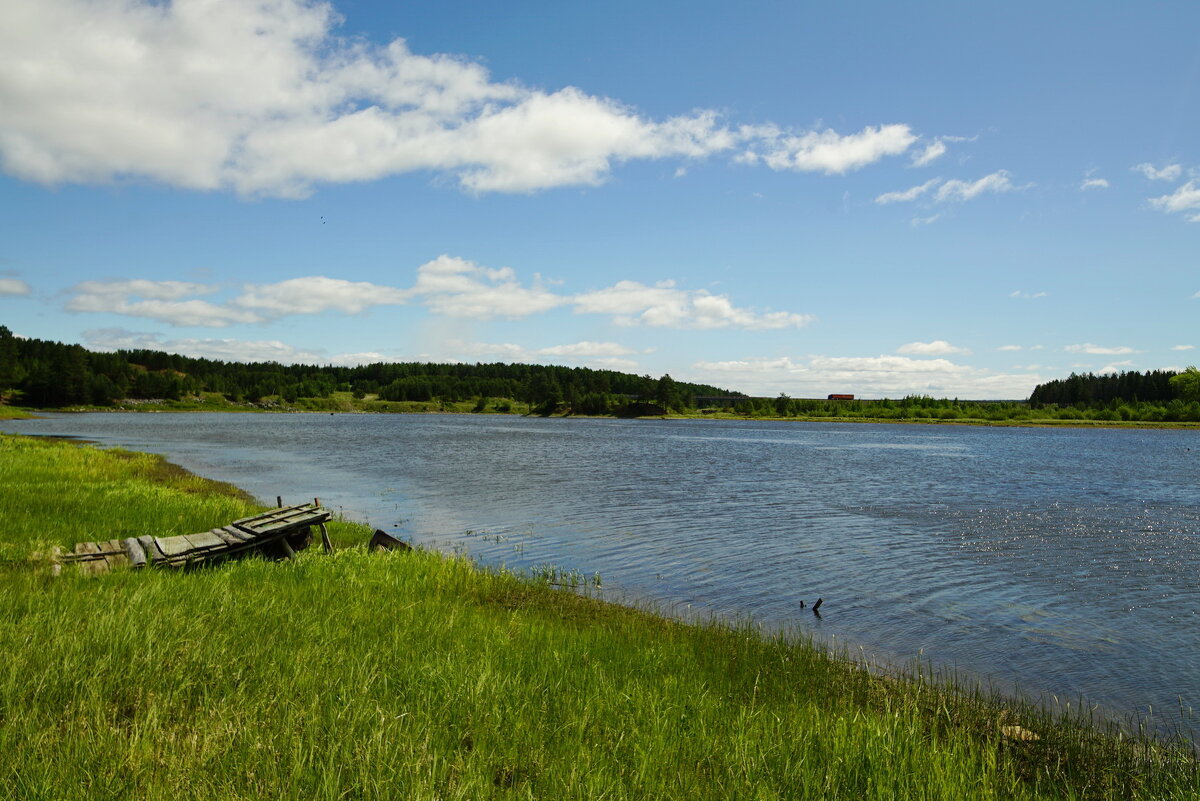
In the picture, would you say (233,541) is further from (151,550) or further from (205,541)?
(151,550)

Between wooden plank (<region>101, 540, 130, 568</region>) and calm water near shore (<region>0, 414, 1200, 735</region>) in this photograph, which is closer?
wooden plank (<region>101, 540, 130, 568</region>)

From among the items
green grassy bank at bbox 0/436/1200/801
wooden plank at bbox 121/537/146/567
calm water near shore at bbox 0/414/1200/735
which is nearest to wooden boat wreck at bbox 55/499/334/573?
wooden plank at bbox 121/537/146/567

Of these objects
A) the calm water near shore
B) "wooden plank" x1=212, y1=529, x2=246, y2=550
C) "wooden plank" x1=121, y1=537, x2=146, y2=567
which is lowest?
the calm water near shore

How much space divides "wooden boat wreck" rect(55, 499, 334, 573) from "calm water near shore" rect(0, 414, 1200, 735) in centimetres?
637

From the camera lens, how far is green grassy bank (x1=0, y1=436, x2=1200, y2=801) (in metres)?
5.60

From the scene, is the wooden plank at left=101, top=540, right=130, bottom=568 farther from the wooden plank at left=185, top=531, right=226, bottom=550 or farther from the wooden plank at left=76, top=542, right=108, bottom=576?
the wooden plank at left=185, top=531, right=226, bottom=550

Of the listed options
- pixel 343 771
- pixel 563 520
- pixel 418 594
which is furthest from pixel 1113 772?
pixel 563 520

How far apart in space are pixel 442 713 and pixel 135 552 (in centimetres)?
1088

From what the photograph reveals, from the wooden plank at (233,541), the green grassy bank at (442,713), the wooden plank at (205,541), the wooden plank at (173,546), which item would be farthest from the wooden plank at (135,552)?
the wooden plank at (233,541)

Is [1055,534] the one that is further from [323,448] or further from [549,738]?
[323,448]

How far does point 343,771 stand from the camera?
5.59m

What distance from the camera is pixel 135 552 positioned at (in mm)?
14016

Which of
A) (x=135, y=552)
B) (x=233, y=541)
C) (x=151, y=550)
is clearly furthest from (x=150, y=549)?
(x=233, y=541)

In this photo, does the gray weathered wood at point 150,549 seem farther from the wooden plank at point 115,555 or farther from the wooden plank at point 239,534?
the wooden plank at point 239,534
